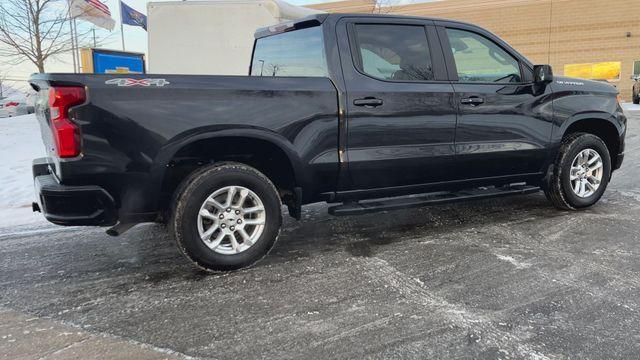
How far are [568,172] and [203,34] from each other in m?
8.79

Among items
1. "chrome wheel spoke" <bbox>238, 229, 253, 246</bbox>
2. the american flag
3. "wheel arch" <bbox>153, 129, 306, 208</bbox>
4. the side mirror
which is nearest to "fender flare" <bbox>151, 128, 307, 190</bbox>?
"wheel arch" <bbox>153, 129, 306, 208</bbox>

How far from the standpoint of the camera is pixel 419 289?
3.50 m

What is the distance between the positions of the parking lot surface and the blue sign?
21.7 feet

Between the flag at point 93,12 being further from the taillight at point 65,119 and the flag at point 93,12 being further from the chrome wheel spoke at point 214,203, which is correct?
the chrome wheel spoke at point 214,203

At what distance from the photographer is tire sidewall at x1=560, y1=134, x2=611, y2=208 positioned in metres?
5.28

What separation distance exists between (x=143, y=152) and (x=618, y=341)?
3.15 m

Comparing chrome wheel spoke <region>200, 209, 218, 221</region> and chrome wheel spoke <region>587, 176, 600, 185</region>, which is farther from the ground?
chrome wheel spoke <region>200, 209, 218, 221</region>

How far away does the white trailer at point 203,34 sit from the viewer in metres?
11.4

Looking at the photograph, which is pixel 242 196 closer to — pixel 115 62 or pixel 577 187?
pixel 577 187

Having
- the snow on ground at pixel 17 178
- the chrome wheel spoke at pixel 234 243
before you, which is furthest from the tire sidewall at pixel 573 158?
the snow on ground at pixel 17 178

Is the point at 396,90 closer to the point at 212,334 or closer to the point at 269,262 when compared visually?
the point at 269,262

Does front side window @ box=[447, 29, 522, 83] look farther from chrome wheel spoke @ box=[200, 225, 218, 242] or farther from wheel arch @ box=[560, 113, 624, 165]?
chrome wheel spoke @ box=[200, 225, 218, 242]

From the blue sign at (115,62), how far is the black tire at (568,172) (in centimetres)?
812

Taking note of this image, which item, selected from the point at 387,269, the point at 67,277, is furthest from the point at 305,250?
the point at 67,277
